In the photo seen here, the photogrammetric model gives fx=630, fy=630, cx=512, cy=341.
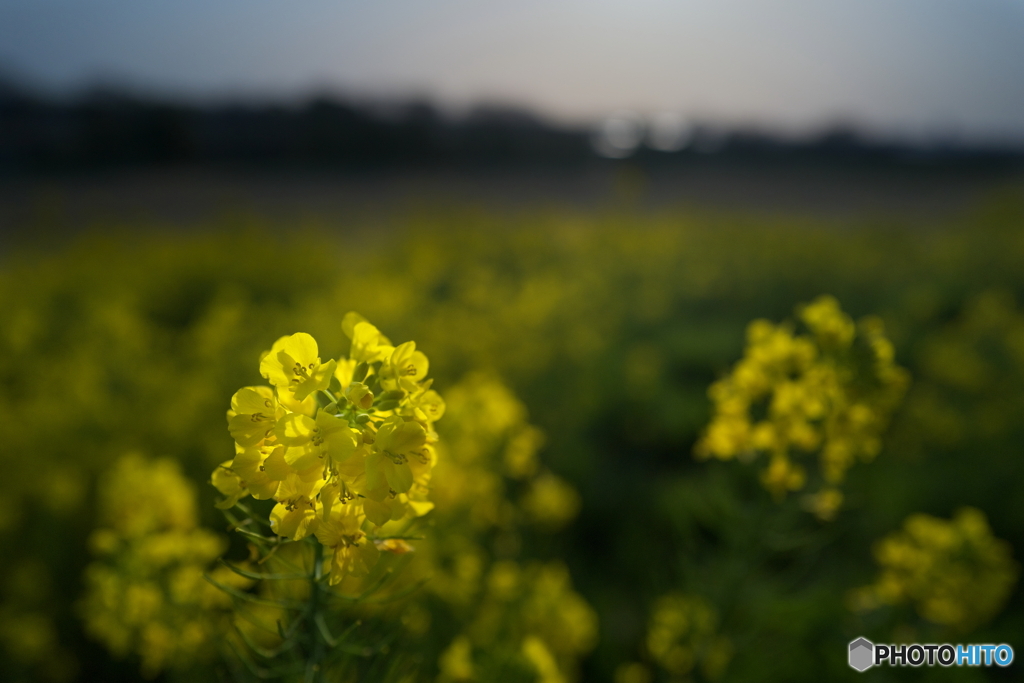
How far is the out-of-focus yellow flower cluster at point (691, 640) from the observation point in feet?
6.12

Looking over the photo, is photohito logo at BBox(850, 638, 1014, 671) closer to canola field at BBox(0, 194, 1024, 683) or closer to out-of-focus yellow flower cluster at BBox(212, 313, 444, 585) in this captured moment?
canola field at BBox(0, 194, 1024, 683)

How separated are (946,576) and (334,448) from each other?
201 centimetres

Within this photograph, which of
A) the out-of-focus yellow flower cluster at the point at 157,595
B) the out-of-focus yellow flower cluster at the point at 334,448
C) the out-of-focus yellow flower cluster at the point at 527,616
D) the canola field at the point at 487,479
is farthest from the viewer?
the out-of-focus yellow flower cluster at the point at 527,616

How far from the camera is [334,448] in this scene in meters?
0.76

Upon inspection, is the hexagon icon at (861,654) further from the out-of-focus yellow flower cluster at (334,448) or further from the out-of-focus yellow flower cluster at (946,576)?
the out-of-focus yellow flower cluster at (334,448)

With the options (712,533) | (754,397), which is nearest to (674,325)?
(712,533)

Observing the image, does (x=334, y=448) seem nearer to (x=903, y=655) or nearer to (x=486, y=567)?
(x=486, y=567)

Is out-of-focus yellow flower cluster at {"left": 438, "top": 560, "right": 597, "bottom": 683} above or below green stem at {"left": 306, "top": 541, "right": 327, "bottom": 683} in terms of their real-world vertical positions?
below

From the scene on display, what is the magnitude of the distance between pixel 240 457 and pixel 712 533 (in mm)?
3436

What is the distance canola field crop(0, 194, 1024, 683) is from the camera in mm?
909

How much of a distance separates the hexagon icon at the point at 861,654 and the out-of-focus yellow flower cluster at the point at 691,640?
39cm

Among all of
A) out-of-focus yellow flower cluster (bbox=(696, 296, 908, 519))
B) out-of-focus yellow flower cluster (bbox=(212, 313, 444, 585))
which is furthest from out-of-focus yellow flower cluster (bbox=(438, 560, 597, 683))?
out-of-focus yellow flower cluster (bbox=(212, 313, 444, 585))

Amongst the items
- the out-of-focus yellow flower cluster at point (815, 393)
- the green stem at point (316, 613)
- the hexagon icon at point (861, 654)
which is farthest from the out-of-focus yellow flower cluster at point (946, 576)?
the green stem at point (316, 613)

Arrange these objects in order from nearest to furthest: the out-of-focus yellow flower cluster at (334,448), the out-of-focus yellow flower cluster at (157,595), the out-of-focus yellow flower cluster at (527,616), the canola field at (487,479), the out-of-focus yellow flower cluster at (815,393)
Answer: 1. the out-of-focus yellow flower cluster at (334,448)
2. the canola field at (487,479)
3. the out-of-focus yellow flower cluster at (815,393)
4. the out-of-focus yellow flower cluster at (157,595)
5. the out-of-focus yellow flower cluster at (527,616)
